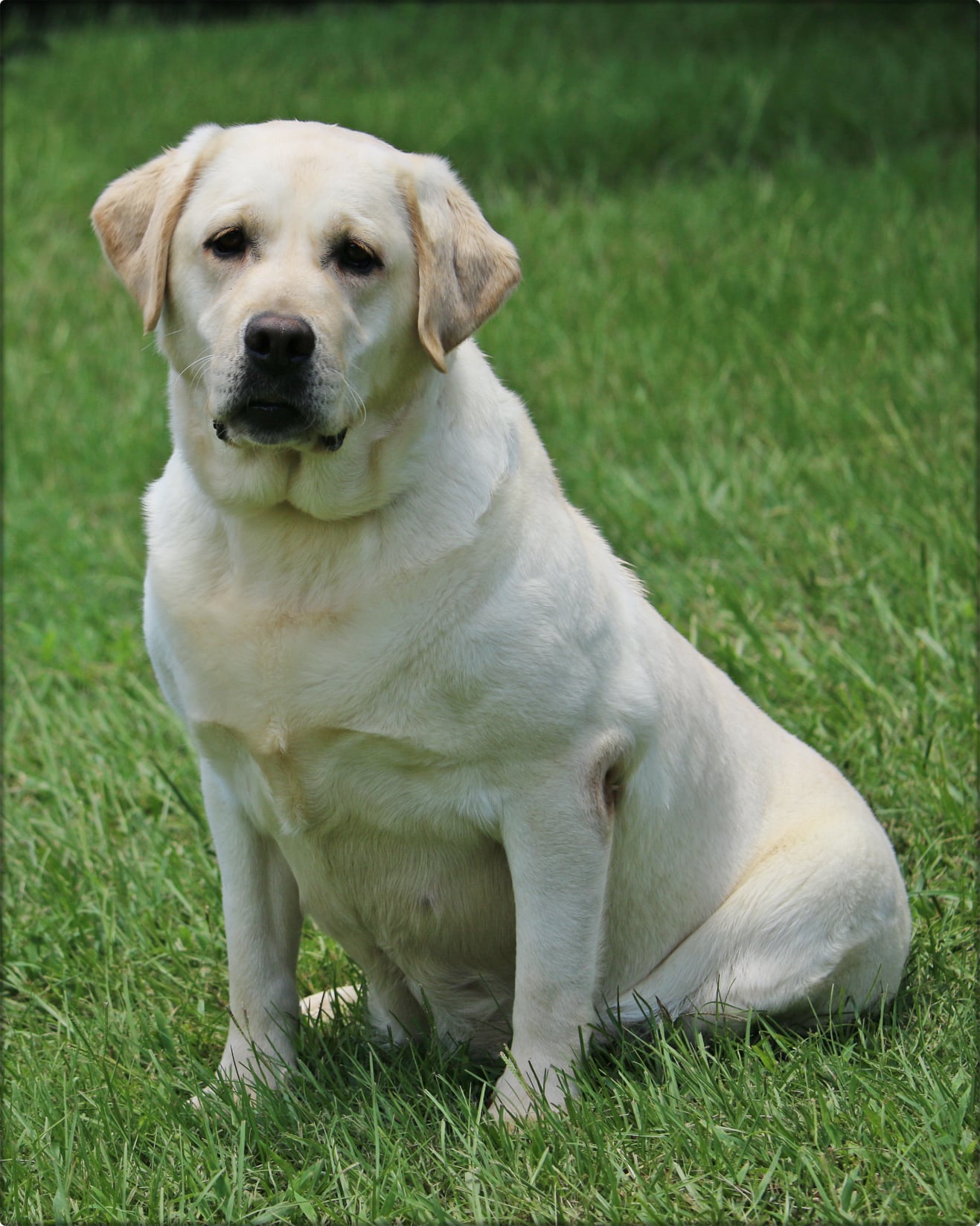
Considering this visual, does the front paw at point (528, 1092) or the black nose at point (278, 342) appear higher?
the black nose at point (278, 342)

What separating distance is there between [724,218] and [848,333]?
1.59m

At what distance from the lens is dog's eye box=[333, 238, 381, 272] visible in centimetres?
249

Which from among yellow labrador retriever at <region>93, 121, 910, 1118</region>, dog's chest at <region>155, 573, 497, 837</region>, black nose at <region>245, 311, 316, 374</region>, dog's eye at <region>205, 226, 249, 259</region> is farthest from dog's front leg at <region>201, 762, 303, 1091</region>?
dog's eye at <region>205, 226, 249, 259</region>

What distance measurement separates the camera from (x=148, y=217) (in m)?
2.66

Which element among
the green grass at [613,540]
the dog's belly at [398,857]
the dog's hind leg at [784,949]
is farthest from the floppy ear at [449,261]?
the green grass at [613,540]

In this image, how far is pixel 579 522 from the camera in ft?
9.29

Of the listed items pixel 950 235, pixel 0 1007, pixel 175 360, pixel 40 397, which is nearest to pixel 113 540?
pixel 40 397

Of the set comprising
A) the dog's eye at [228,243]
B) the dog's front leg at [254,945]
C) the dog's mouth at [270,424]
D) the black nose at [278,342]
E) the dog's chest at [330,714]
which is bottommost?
the dog's front leg at [254,945]

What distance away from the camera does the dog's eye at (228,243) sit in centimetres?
248

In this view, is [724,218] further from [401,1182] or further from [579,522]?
[401,1182]

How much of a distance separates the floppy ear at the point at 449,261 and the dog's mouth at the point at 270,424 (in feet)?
0.88

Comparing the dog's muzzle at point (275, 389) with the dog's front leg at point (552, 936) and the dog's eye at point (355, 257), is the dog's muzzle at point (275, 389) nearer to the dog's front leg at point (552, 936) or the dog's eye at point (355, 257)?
the dog's eye at point (355, 257)

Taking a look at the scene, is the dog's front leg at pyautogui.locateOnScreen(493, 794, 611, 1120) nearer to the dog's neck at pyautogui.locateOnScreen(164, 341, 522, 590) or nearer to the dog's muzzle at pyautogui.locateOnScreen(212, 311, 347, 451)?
the dog's neck at pyautogui.locateOnScreen(164, 341, 522, 590)

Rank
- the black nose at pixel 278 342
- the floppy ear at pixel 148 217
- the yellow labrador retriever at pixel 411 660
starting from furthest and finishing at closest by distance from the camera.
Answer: the floppy ear at pixel 148 217 → the yellow labrador retriever at pixel 411 660 → the black nose at pixel 278 342
